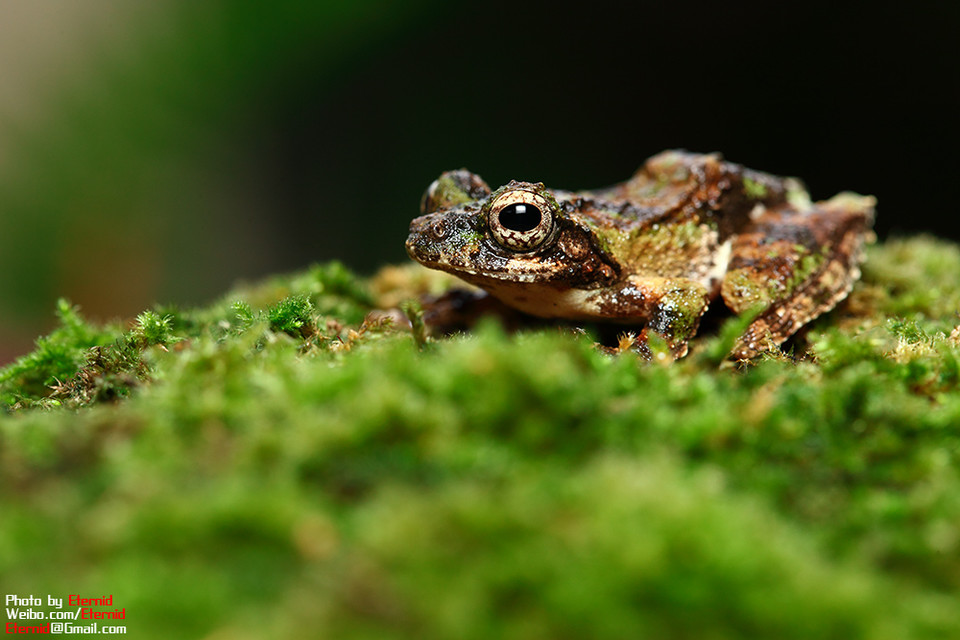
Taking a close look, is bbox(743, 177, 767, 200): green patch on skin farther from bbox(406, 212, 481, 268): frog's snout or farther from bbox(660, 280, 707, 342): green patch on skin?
bbox(406, 212, 481, 268): frog's snout

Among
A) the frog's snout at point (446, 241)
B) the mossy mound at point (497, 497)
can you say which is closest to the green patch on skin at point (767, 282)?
the mossy mound at point (497, 497)

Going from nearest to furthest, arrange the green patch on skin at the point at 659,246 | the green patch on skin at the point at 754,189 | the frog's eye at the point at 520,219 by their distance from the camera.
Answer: the frog's eye at the point at 520,219 → the green patch on skin at the point at 659,246 → the green patch on skin at the point at 754,189

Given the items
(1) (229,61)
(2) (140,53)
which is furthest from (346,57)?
(2) (140,53)

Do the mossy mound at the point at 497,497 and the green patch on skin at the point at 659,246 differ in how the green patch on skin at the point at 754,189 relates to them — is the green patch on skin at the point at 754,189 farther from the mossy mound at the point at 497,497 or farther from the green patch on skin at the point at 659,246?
the mossy mound at the point at 497,497

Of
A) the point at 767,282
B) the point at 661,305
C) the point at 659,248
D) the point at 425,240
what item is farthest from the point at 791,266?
the point at 425,240

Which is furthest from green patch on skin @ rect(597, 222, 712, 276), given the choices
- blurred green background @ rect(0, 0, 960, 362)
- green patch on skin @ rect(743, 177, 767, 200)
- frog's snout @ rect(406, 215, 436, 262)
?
blurred green background @ rect(0, 0, 960, 362)

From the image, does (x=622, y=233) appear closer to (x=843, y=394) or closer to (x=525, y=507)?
(x=843, y=394)
